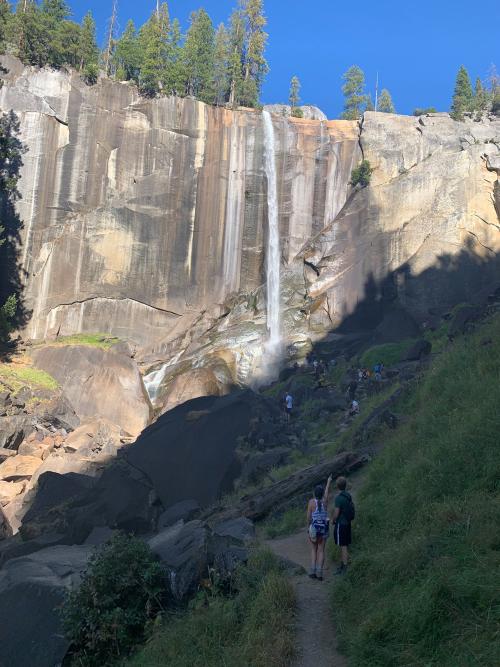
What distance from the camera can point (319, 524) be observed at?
28.0 ft

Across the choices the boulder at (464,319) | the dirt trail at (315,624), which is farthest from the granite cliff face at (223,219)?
the dirt trail at (315,624)

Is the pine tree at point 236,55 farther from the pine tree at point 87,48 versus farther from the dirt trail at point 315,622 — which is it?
the dirt trail at point 315,622

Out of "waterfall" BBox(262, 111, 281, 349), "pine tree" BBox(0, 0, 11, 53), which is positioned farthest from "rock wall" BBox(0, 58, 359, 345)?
"pine tree" BBox(0, 0, 11, 53)

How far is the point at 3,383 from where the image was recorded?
29.9m

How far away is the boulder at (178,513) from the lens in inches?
597

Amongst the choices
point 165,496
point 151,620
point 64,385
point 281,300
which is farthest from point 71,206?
point 151,620

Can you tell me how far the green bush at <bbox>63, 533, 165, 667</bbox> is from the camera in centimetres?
768

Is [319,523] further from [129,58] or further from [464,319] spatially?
[129,58]

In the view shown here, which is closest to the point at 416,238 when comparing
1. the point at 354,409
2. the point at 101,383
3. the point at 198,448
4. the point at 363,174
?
the point at 363,174

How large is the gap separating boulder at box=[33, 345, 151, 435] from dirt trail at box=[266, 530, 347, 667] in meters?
22.7

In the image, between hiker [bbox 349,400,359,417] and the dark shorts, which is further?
hiker [bbox 349,400,359,417]

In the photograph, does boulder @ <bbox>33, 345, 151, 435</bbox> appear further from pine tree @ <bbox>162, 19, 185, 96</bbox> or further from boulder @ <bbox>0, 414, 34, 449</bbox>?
pine tree @ <bbox>162, 19, 185, 96</bbox>

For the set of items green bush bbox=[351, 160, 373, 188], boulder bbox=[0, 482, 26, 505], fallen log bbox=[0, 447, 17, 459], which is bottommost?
boulder bbox=[0, 482, 26, 505]

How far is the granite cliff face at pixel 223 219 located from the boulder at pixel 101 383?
1497 millimetres
